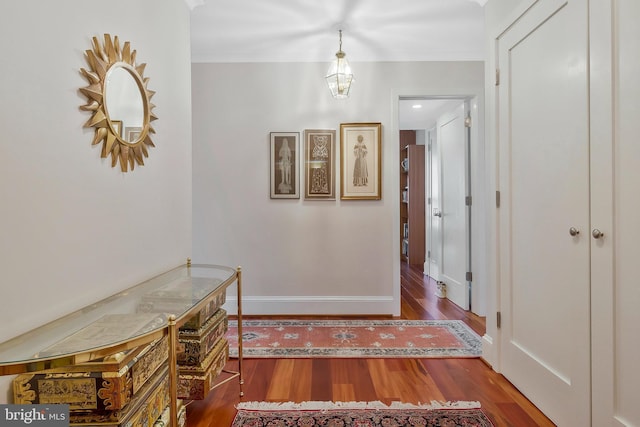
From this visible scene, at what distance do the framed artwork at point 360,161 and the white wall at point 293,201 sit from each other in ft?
0.25

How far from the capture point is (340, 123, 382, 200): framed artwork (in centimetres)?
291

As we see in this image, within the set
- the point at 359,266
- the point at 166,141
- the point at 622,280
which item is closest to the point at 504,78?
the point at 622,280

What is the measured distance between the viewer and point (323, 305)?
9.62 ft

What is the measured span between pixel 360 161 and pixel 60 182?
2351 millimetres

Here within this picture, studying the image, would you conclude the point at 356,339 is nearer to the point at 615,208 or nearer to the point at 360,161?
the point at 360,161

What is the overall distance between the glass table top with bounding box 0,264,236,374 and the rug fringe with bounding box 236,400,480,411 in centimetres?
68

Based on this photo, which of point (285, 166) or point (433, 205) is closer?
point (285, 166)

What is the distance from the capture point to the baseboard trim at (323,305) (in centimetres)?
293

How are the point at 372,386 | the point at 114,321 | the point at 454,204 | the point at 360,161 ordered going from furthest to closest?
the point at 454,204, the point at 360,161, the point at 372,386, the point at 114,321

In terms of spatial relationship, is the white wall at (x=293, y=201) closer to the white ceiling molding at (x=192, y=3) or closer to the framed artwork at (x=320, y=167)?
the framed artwork at (x=320, y=167)

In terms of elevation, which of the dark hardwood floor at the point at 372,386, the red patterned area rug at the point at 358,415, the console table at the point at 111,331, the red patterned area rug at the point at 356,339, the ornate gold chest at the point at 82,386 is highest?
the console table at the point at 111,331

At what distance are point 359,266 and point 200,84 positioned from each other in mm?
2403

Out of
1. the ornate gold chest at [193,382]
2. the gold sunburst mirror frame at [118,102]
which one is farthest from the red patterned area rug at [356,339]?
the gold sunburst mirror frame at [118,102]

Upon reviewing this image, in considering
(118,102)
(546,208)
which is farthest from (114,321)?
(546,208)
